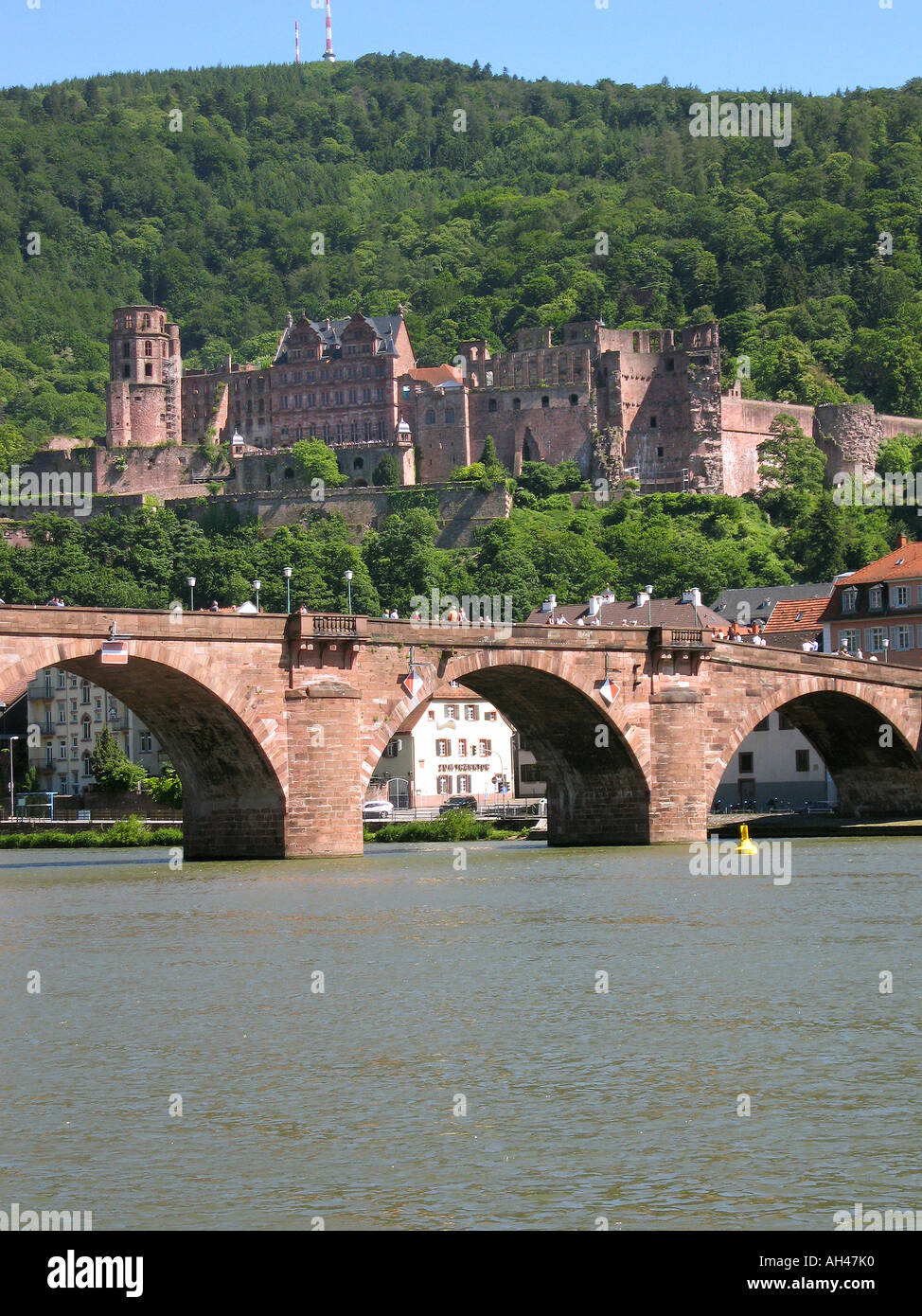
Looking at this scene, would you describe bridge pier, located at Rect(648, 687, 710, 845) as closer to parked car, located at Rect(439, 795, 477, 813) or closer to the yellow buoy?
the yellow buoy

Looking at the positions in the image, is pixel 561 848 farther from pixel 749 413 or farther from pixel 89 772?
pixel 749 413

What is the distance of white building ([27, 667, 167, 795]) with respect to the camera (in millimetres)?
108188

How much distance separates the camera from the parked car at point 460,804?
9031 centimetres

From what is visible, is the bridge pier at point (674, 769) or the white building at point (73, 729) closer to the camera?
the bridge pier at point (674, 769)

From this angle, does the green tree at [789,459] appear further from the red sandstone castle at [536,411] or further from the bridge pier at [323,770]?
the bridge pier at [323,770]

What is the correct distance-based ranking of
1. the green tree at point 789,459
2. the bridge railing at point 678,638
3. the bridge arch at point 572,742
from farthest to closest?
the green tree at point 789,459 < the bridge railing at point 678,638 < the bridge arch at point 572,742

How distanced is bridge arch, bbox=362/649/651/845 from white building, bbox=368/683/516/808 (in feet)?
101

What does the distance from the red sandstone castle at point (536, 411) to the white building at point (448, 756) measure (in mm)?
67429

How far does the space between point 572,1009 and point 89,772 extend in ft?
274

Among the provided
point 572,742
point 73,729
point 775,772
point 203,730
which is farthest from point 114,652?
point 73,729

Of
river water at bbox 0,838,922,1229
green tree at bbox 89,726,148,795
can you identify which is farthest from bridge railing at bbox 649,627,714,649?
green tree at bbox 89,726,148,795

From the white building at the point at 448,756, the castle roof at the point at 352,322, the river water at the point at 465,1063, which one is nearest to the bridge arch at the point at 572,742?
the river water at the point at 465,1063

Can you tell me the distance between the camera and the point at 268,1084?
23.0 meters

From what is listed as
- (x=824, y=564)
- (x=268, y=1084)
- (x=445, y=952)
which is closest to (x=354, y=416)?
(x=824, y=564)
